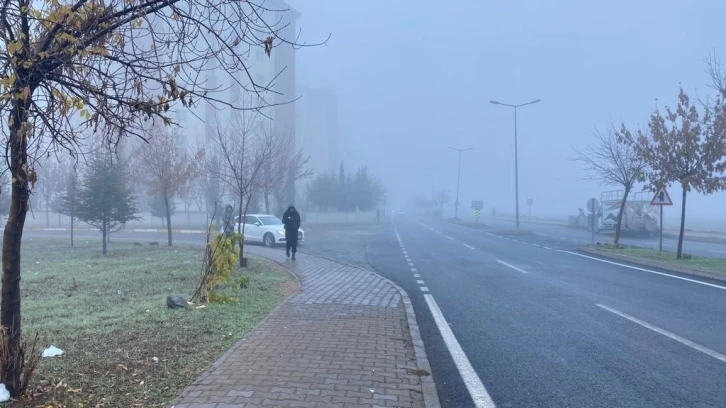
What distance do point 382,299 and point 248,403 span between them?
22.6 ft

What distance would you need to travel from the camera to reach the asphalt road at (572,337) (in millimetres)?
6175

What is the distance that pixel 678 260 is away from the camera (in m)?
20.8

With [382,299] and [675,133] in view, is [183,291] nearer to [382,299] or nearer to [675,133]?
[382,299]

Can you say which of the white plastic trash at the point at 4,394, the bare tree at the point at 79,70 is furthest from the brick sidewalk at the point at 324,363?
the bare tree at the point at 79,70

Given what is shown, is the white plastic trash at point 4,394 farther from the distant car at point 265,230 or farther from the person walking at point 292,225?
the distant car at point 265,230

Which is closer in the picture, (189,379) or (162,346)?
(189,379)

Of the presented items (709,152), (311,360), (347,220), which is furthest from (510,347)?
(347,220)

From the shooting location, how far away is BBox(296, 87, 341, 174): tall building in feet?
364

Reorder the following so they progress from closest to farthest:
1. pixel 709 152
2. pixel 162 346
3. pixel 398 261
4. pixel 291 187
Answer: pixel 162 346, pixel 709 152, pixel 398 261, pixel 291 187

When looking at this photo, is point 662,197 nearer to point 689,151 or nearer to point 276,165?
point 689,151

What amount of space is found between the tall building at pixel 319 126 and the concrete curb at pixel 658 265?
265 feet

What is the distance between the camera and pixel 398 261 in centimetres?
2188

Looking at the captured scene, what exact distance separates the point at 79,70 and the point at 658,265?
1961 centimetres

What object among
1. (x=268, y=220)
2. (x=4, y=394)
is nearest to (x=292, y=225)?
(x=268, y=220)
